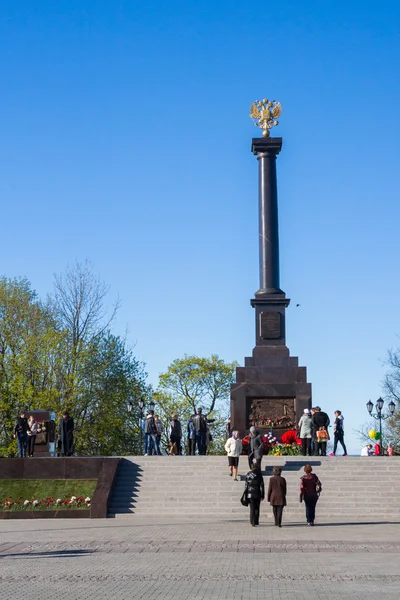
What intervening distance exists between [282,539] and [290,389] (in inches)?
695

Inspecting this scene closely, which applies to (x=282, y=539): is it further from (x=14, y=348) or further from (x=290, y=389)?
(x=14, y=348)

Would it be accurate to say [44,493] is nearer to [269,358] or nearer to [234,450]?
[234,450]

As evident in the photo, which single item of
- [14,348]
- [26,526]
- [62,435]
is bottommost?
[26,526]

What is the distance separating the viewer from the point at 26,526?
868 inches

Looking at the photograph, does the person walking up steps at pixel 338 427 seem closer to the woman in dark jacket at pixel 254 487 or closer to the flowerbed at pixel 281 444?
the flowerbed at pixel 281 444

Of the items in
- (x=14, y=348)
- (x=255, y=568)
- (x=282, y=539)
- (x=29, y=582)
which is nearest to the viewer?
(x=29, y=582)

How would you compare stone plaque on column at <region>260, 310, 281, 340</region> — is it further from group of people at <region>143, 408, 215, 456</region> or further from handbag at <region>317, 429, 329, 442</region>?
handbag at <region>317, 429, 329, 442</region>

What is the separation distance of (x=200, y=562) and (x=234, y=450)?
41.6 feet

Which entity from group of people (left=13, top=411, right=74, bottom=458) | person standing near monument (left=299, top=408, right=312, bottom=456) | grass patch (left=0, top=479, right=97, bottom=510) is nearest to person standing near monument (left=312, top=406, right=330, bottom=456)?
person standing near monument (left=299, top=408, right=312, bottom=456)

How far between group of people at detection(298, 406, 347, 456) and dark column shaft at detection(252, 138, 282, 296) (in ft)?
25.7

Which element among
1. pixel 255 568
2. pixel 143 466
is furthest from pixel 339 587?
pixel 143 466

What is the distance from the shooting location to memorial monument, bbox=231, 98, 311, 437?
34719 millimetres

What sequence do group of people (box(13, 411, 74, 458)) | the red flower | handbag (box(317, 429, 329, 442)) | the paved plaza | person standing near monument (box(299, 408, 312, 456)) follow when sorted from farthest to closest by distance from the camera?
the red flower, group of people (box(13, 411, 74, 458)), handbag (box(317, 429, 329, 442)), person standing near monument (box(299, 408, 312, 456)), the paved plaza

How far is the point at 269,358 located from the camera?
117 feet
